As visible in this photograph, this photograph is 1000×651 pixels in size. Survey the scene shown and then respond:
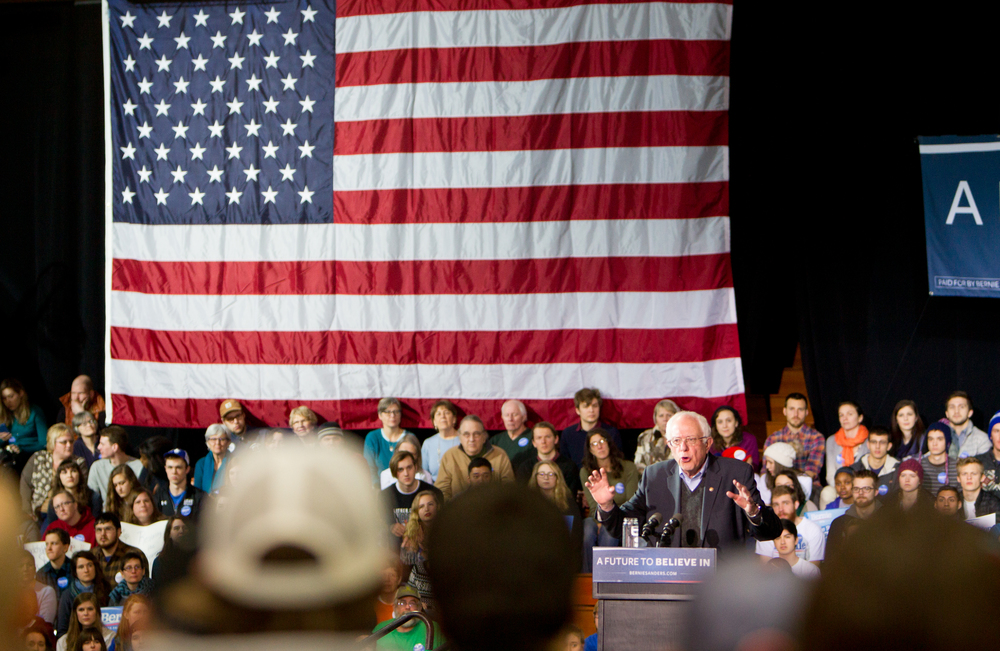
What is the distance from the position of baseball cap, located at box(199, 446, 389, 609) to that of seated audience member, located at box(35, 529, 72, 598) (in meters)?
5.31

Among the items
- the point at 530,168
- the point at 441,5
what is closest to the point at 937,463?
the point at 530,168

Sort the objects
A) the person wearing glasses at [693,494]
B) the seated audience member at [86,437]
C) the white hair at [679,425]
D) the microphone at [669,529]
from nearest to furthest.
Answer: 1. the microphone at [669,529]
2. the person wearing glasses at [693,494]
3. the white hair at [679,425]
4. the seated audience member at [86,437]

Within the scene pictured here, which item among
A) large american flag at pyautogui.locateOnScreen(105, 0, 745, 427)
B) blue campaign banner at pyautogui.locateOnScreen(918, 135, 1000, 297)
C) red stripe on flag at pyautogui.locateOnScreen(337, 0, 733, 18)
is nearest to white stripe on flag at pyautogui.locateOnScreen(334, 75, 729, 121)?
large american flag at pyautogui.locateOnScreen(105, 0, 745, 427)

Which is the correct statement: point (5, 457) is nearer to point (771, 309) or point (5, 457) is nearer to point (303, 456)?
point (771, 309)

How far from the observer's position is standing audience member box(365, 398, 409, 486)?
6.65 meters

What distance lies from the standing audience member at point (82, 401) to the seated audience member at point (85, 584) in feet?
6.59

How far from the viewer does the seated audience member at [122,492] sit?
6.11m

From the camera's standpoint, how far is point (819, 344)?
24.0 ft

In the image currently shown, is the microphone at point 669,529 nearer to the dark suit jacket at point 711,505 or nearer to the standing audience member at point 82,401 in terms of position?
the dark suit jacket at point 711,505

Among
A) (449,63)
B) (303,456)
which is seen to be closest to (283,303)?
(449,63)

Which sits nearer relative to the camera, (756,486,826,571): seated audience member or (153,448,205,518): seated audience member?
(756,486,826,571): seated audience member

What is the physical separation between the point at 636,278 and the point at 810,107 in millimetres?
1948

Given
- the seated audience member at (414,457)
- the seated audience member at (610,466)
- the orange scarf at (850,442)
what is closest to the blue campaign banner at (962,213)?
the orange scarf at (850,442)

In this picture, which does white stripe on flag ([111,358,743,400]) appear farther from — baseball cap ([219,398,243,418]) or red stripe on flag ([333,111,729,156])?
red stripe on flag ([333,111,729,156])
